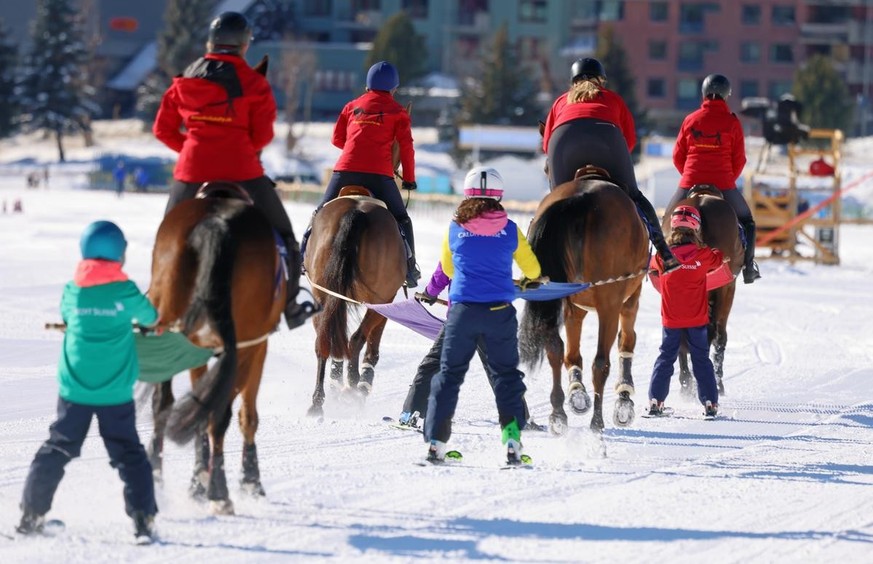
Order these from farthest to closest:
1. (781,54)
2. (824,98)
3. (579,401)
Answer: (781,54) → (824,98) → (579,401)

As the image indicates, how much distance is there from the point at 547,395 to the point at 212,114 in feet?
15.9

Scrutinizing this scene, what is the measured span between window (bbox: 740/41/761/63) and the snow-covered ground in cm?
6695

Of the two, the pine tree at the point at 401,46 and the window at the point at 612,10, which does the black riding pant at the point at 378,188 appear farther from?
the window at the point at 612,10

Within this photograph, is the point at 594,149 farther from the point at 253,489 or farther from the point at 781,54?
the point at 781,54

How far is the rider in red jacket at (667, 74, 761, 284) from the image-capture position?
12117 mm

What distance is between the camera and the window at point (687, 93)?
257 feet

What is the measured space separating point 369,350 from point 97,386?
4629 mm

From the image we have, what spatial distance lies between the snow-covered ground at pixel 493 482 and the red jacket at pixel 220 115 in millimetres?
1747

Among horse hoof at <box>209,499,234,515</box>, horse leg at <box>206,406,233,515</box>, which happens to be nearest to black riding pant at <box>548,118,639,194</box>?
horse leg at <box>206,406,233,515</box>

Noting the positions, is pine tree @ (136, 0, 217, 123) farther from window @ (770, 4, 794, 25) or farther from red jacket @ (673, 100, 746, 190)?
red jacket @ (673, 100, 746, 190)

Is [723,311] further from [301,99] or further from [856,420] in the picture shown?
[301,99]

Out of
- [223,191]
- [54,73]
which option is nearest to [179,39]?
[54,73]

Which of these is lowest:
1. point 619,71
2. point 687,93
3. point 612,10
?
point 687,93

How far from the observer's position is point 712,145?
477 inches
